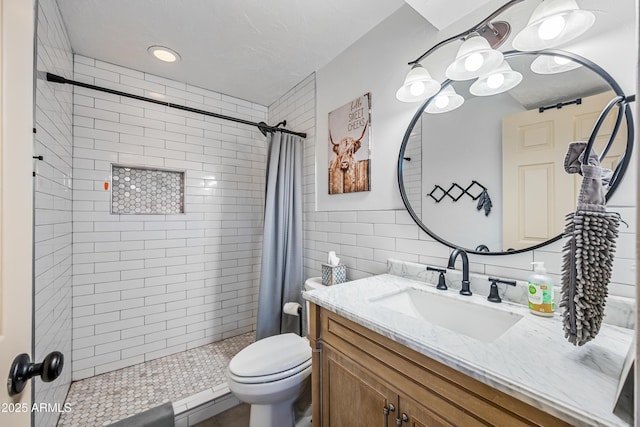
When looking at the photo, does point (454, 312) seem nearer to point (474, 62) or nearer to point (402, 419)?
point (402, 419)

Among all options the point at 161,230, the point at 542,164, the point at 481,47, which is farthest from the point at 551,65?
the point at 161,230

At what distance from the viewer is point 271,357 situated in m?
1.39

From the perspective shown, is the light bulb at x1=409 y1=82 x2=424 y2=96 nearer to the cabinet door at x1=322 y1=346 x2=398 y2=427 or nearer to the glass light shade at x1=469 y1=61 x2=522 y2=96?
the glass light shade at x1=469 y1=61 x2=522 y2=96

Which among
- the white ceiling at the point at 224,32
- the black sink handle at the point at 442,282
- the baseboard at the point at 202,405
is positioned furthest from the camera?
the baseboard at the point at 202,405

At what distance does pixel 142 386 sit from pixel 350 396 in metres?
1.68

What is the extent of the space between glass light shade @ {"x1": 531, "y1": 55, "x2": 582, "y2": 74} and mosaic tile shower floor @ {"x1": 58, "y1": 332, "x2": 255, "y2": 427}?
2.47 m

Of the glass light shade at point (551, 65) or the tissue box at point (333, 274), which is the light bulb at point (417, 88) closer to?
the glass light shade at point (551, 65)

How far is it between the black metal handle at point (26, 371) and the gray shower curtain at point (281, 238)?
1358mm

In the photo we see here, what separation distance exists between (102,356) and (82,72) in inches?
83.4

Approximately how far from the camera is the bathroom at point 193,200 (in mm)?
996

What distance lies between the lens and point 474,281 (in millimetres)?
1060

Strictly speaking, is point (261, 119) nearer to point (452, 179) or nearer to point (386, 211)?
point (386, 211)

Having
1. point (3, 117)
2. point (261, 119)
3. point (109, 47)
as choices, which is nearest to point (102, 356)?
point (3, 117)

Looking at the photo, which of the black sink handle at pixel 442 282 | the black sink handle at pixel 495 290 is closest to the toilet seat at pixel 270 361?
the black sink handle at pixel 442 282
